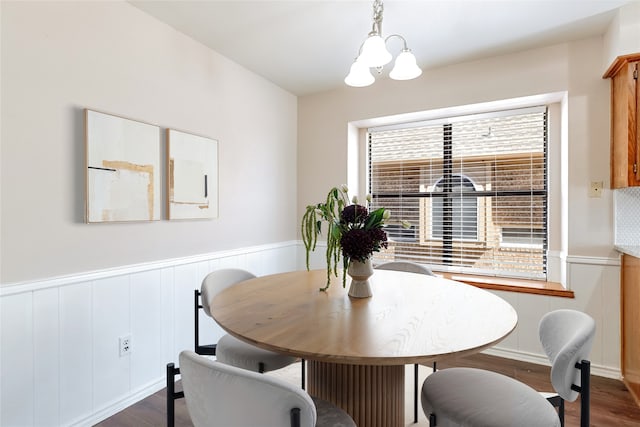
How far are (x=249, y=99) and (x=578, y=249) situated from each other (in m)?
2.94

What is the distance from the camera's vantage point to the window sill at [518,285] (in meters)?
2.52

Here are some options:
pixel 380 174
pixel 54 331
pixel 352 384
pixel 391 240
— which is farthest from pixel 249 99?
pixel 352 384

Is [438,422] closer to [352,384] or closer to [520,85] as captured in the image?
[352,384]

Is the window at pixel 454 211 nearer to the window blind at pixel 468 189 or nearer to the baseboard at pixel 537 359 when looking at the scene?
the window blind at pixel 468 189

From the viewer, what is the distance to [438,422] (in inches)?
44.3

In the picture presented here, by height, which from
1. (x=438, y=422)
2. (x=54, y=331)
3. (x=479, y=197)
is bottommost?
(x=438, y=422)

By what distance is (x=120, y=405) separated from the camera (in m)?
1.99

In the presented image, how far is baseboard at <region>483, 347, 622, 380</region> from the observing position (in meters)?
2.33

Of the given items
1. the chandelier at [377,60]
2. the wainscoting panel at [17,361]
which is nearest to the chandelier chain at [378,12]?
the chandelier at [377,60]

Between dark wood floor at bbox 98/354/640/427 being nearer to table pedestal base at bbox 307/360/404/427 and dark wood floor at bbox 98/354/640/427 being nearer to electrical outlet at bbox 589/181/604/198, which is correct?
table pedestal base at bbox 307/360/404/427

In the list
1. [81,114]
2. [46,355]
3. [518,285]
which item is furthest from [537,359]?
[81,114]

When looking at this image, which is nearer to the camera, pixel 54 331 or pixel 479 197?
pixel 54 331

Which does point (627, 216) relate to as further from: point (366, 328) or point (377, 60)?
point (366, 328)

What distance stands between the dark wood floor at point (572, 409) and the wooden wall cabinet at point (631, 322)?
8cm
